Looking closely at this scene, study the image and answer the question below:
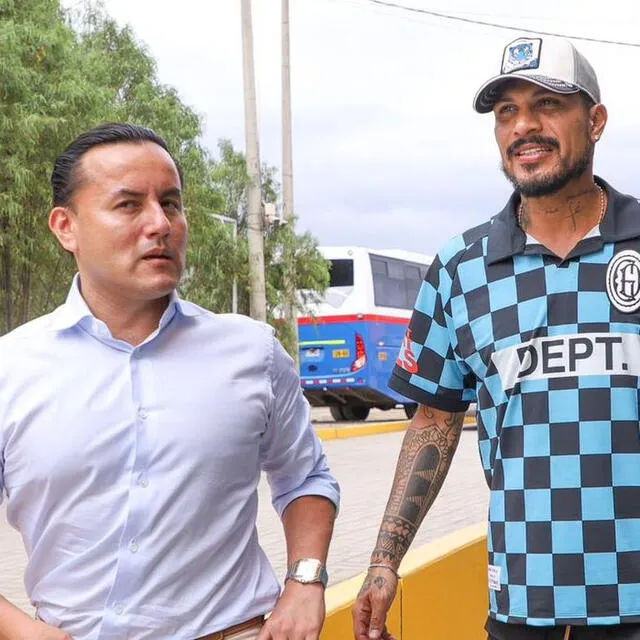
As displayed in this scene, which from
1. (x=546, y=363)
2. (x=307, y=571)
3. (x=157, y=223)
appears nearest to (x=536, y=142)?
(x=546, y=363)

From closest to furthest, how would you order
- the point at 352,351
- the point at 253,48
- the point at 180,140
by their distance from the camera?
the point at 253,48 < the point at 180,140 < the point at 352,351

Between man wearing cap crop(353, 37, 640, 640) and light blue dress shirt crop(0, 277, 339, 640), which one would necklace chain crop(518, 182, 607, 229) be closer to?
man wearing cap crop(353, 37, 640, 640)

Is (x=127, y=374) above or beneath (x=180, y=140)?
beneath

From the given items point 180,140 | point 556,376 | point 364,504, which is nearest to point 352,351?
point 180,140

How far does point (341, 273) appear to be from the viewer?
28.2 m

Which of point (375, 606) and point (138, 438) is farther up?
point (138, 438)

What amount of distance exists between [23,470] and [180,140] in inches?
817

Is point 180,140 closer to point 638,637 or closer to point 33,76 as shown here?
point 33,76

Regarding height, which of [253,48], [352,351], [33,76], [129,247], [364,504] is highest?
[253,48]

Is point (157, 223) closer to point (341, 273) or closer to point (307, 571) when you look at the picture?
point (307, 571)

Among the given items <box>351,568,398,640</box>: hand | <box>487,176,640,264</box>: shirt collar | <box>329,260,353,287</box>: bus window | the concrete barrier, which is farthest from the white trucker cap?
<box>329,260,353,287</box>: bus window

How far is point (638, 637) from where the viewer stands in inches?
118

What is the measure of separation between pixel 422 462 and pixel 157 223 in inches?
47.4

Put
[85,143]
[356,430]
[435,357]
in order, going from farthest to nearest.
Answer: [356,430] < [435,357] < [85,143]
